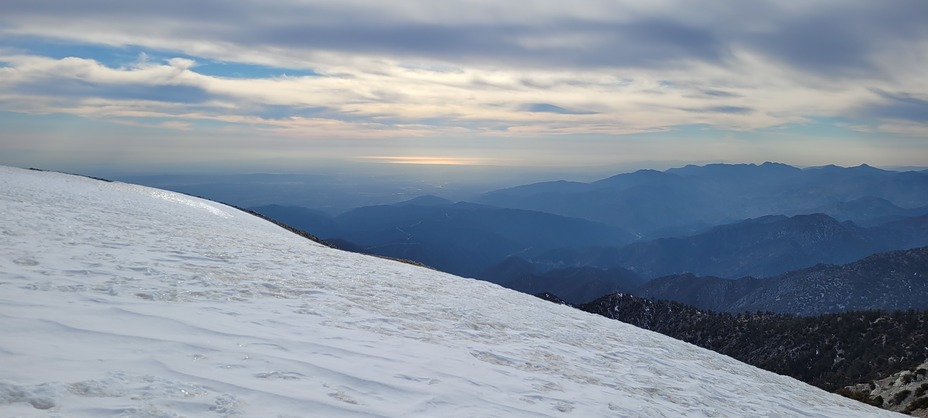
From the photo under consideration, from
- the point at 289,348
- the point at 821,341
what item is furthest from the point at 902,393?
the point at 821,341

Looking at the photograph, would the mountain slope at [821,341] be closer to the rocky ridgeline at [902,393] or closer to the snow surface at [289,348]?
the rocky ridgeline at [902,393]

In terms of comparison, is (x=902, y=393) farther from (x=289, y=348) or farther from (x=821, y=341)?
(x=821, y=341)

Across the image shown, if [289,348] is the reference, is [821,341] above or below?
below

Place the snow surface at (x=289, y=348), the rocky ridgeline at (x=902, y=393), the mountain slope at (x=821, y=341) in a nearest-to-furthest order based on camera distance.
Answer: the snow surface at (x=289, y=348)
the rocky ridgeline at (x=902, y=393)
the mountain slope at (x=821, y=341)

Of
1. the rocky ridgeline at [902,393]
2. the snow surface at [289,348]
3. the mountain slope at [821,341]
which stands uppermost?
the snow surface at [289,348]

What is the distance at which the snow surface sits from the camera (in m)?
5.81

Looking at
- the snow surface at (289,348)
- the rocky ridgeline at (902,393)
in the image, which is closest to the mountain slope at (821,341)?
the rocky ridgeline at (902,393)

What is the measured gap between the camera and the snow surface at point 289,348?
581 centimetres

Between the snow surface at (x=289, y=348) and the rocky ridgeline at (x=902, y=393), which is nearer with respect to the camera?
the snow surface at (x=289, y=348)

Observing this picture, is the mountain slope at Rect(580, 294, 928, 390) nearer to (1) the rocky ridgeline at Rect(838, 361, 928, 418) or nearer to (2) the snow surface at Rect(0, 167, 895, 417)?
(1) the rocky ridgeline at Rect(838, 361, 928, 418)

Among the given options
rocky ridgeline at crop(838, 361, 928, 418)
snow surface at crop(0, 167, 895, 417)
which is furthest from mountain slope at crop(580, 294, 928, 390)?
snow surface at crop(0, 167, 895, 417)

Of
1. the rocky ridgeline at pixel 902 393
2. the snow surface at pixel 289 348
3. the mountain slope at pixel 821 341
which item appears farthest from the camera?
the mountain slope at pixel 821 341

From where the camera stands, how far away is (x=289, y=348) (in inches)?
316

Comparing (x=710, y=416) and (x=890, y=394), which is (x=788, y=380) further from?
(x=890, y=394)
